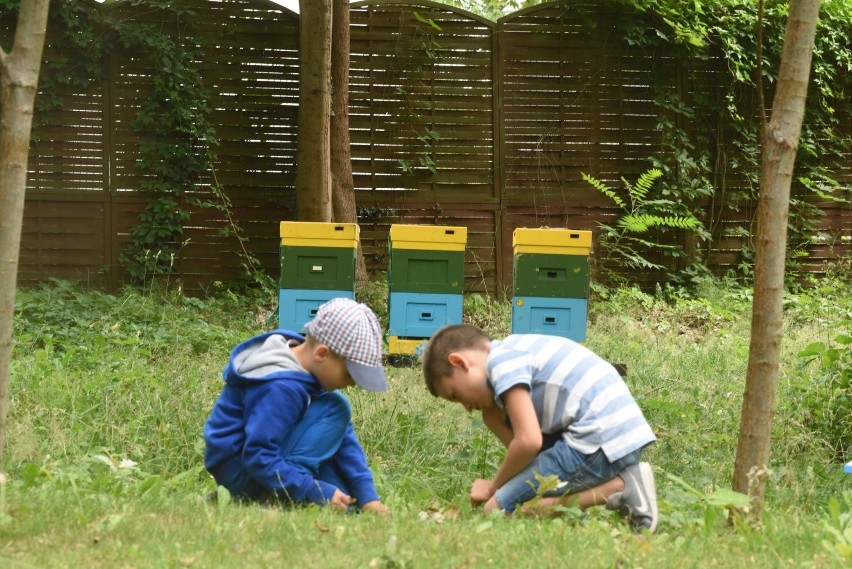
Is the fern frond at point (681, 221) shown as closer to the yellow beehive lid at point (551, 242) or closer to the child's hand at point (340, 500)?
the yellow beehive lid at point (551, 242)

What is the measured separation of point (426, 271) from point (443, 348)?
3.97m

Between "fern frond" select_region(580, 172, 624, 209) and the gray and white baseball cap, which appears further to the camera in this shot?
"fern frond" select_region(580, 172, 624, 209)

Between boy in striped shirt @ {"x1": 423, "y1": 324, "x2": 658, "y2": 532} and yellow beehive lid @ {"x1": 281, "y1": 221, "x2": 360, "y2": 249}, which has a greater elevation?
yellow beehive lid @ {"x1": 281, "y1": 221, "x2": 360, "y2": 249}

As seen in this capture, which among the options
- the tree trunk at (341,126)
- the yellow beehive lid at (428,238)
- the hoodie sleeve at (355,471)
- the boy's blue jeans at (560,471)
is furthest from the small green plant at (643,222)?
the hoodie sleeve at (355,471)

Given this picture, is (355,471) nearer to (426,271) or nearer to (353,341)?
(353,341)

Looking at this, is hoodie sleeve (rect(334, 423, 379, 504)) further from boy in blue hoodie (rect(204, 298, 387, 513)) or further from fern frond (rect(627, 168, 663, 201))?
fern frond (rect(627, 168, 663, 201))

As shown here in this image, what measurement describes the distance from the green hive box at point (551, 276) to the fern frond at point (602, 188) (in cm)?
365

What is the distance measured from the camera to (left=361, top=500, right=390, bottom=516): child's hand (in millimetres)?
3416

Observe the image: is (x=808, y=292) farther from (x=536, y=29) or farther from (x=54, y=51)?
(x=54, y=51)

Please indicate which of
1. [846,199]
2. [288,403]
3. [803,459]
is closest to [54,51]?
[288,403]

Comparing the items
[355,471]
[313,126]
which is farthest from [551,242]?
[355,471]

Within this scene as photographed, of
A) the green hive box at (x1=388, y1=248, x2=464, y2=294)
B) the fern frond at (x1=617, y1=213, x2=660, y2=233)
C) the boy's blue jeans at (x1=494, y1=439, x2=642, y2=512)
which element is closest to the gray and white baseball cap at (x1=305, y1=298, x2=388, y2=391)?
the boy's blue jeans at (x1=494, y1=439, x2=642, y2=512)

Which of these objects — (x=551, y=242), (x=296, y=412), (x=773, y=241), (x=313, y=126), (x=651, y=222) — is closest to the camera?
(x=773, y=241)

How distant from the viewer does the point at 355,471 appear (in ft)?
12.2
